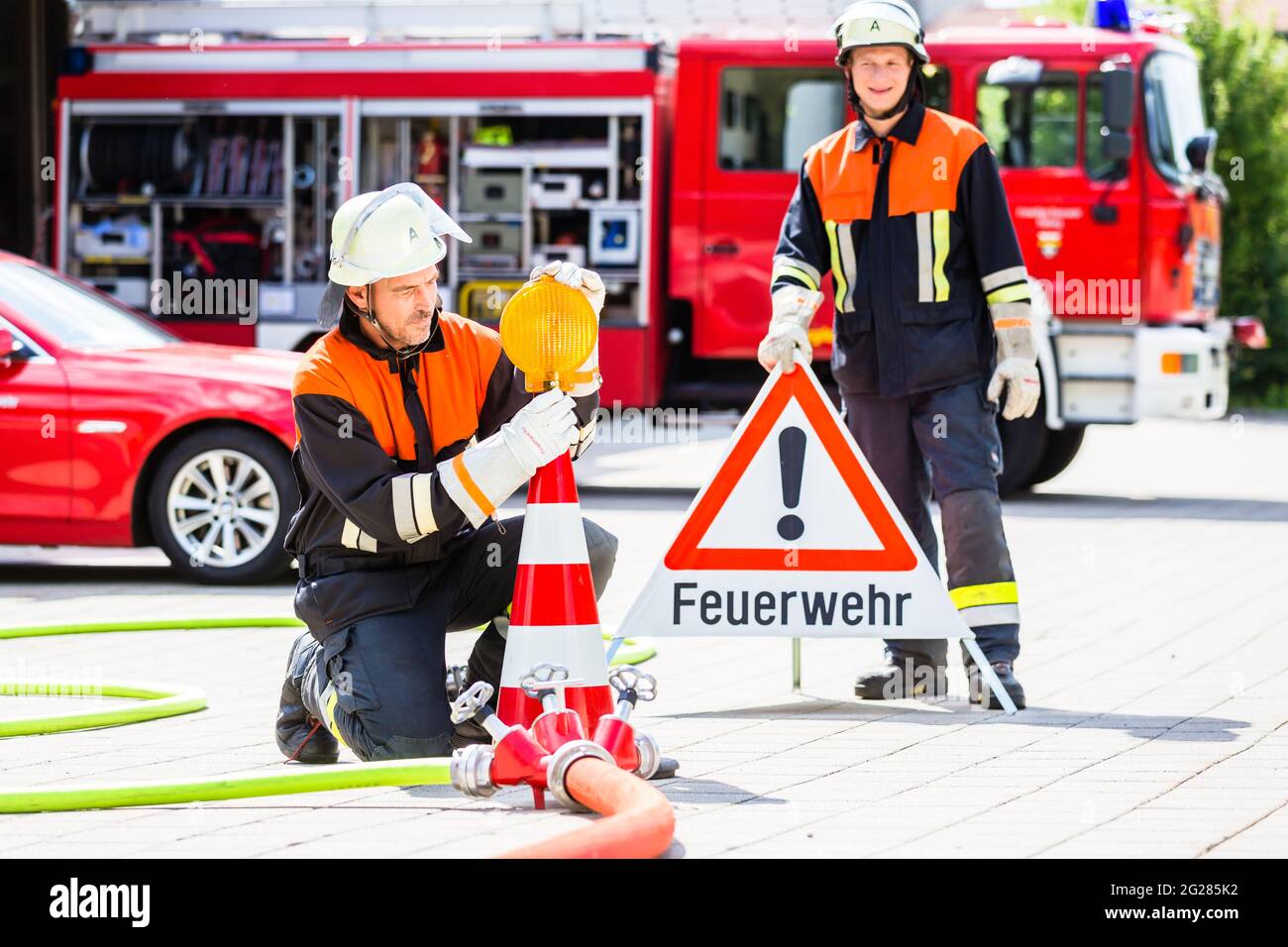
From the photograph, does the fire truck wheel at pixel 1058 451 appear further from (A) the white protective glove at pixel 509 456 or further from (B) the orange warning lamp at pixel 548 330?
(A) the white protective glove at pixel 509 456

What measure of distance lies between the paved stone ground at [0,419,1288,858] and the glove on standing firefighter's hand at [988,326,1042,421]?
3.00ft

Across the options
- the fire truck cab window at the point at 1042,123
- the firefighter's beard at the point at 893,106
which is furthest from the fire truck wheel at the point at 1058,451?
the firefighter's beard at the point at 893,106

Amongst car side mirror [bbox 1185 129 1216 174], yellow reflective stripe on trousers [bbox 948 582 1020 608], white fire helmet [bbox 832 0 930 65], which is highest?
car side mirror [bbox 1185 129 1216 174]

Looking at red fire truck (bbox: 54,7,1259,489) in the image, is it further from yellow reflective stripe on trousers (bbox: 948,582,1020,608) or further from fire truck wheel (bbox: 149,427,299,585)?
yellow reflective stripe on trousers (bbox: 948,582,1020,608)

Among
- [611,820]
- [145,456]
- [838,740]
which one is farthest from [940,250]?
[145,456]

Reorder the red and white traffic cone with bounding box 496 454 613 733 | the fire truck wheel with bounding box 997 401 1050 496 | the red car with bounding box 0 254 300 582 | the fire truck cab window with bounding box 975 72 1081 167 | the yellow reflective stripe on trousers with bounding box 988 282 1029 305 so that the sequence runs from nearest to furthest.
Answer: the red and white traffic cone with bounding box 496 454 613 733, the yellow reflective stripe on trousers with bounding box 988 282 1029 305, the red car with bounding box 0 254 300 582, the fire truck wheel with bounding box 997 401 1050 496, the fire truck cab window with bounding box 975 72 1081 167

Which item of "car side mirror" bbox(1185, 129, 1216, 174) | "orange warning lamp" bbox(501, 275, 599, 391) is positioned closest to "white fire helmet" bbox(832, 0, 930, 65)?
"orange warning lamp" bbox(501, 275, 599, 391)

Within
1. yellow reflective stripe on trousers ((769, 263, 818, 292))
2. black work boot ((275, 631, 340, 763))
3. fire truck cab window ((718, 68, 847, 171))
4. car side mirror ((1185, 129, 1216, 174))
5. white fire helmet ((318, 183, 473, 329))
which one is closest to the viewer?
white fire helmet ((318, 183, 473, 329))

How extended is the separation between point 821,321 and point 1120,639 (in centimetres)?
630

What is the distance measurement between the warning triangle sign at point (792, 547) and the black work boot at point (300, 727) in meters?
1.09

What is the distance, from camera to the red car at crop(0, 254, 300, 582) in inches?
380

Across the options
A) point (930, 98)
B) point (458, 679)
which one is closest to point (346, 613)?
point (458, 679)

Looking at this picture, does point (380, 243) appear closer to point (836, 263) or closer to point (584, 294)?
point (584, 294)

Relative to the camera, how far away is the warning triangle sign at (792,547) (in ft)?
21.3
